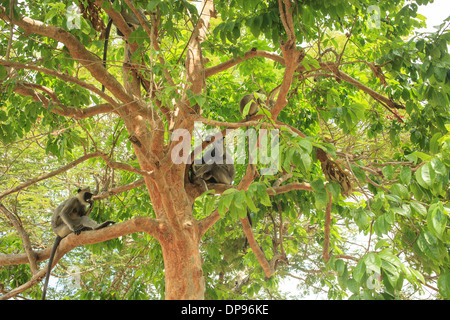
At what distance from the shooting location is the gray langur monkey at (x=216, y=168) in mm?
5501

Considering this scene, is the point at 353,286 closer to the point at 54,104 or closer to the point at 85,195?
the point at 54,104

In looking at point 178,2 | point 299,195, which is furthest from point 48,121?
point 299,195

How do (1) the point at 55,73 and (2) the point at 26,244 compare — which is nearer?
(1) the point at 55,73

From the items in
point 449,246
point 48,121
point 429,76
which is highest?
point 48,121

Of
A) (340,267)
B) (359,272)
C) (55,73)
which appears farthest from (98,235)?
(359,272)

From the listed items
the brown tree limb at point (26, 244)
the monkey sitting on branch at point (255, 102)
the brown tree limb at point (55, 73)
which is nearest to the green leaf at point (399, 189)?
the monkey sitting on branch at point (255, 102)

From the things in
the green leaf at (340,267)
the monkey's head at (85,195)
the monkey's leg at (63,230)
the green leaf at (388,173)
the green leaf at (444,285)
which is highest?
the monkey's head at (85,195)

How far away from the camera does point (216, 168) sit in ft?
18.3

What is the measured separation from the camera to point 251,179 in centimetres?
362

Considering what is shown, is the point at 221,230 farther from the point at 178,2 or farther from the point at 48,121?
the point at 178,2

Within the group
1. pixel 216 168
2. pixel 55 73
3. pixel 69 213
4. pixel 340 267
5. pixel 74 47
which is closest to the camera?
pixel 340 267

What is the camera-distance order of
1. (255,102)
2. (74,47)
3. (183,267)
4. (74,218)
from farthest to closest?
(74,218)
(183,267)
(74,47)
(255,102)

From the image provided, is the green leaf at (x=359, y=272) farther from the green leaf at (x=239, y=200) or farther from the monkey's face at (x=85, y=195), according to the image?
the monkey's face at (x=85, y=195)

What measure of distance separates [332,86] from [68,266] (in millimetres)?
6303
